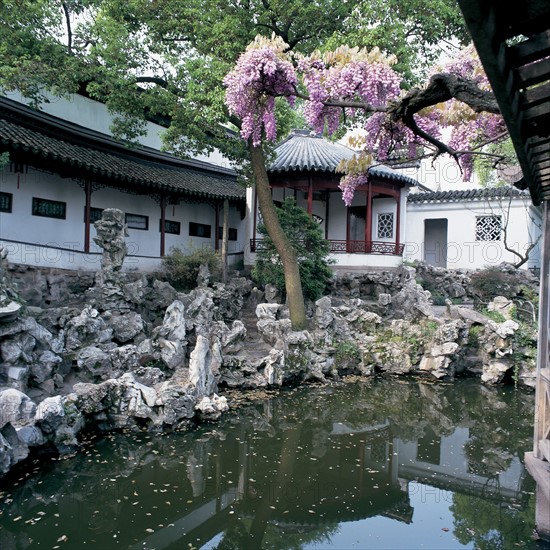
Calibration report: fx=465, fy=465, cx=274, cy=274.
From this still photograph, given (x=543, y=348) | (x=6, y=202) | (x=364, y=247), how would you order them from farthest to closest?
1. (x=364, y=247)
2. (x=6, y=202)
3. (x=543, y=348)

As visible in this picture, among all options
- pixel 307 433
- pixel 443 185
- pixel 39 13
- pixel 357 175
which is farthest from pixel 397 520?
pixel 443 185

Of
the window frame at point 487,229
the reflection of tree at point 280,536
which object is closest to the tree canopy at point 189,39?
the reflection of tree at point 280,536

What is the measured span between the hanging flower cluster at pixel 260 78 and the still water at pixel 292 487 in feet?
13.1

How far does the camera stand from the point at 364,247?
52.7ft

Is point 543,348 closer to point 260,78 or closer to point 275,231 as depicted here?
point 260,78

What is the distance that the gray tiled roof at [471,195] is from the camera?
16188 mm

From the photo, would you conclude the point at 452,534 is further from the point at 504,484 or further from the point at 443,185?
the point at 443,185

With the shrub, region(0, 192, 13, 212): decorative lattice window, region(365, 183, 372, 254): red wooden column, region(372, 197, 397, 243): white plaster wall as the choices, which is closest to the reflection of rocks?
the shrub

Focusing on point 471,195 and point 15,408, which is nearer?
point 15,408

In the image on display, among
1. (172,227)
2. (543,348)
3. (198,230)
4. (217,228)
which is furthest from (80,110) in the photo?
(543,348)

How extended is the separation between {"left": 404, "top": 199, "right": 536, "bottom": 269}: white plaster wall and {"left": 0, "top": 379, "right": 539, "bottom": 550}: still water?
10.7 metres

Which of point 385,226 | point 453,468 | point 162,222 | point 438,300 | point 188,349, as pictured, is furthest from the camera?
point 385,226

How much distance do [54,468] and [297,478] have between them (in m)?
2.74

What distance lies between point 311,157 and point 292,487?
42.5 ft
